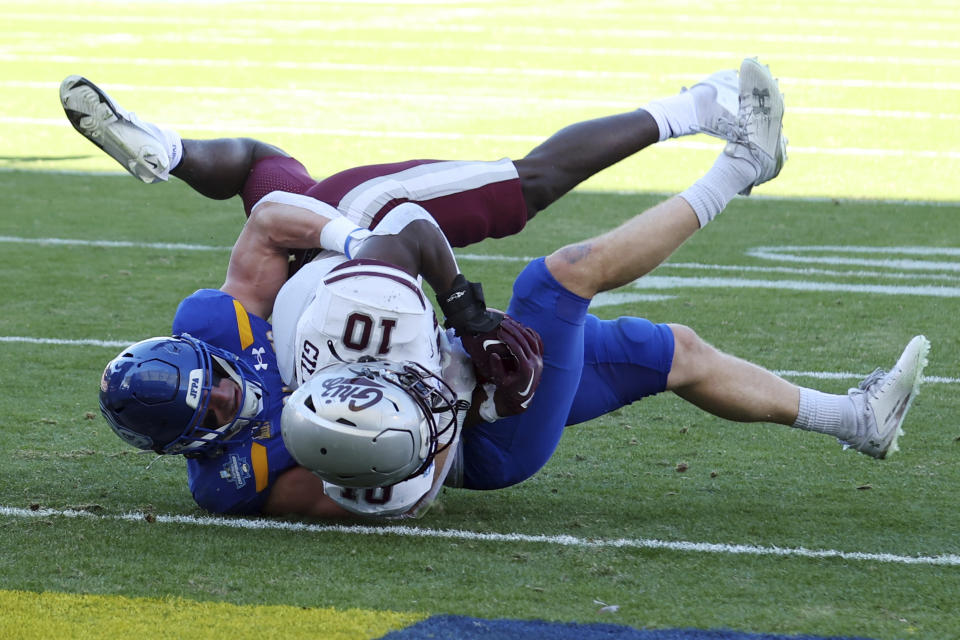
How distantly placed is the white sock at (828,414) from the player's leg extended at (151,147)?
2.38 meters

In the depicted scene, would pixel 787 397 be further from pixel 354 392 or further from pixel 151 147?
pixel 151 147

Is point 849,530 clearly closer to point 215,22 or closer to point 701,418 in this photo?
point 701,418

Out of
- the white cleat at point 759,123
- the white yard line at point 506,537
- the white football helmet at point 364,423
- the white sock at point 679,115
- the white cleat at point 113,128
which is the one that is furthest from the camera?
the white cleat at point 113,128

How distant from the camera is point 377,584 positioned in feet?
11.9

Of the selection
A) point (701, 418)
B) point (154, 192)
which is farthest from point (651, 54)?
point (701, 418)

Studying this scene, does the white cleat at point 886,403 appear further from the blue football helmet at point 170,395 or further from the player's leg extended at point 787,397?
the blue football helmet at point 170,395

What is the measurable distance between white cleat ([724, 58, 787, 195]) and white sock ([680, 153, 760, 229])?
32 mm

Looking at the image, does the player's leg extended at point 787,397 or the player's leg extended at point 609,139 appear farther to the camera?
the player's leg extended at point 609,139

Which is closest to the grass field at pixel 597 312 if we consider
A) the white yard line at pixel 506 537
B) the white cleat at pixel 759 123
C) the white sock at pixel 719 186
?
the white yard line at pixel 506 537

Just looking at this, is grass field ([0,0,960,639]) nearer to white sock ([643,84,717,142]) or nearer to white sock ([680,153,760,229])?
white sock ([680,153,760,229])

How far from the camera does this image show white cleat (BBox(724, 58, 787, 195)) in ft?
15.2

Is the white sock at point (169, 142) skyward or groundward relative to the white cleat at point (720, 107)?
groundward

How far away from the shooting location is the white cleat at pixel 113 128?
5062 millimetres

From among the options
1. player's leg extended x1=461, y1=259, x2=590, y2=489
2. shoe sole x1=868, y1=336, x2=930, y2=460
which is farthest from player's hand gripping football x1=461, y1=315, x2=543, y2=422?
shoe sole x1=868, y1=336, x2=930, y2=460
